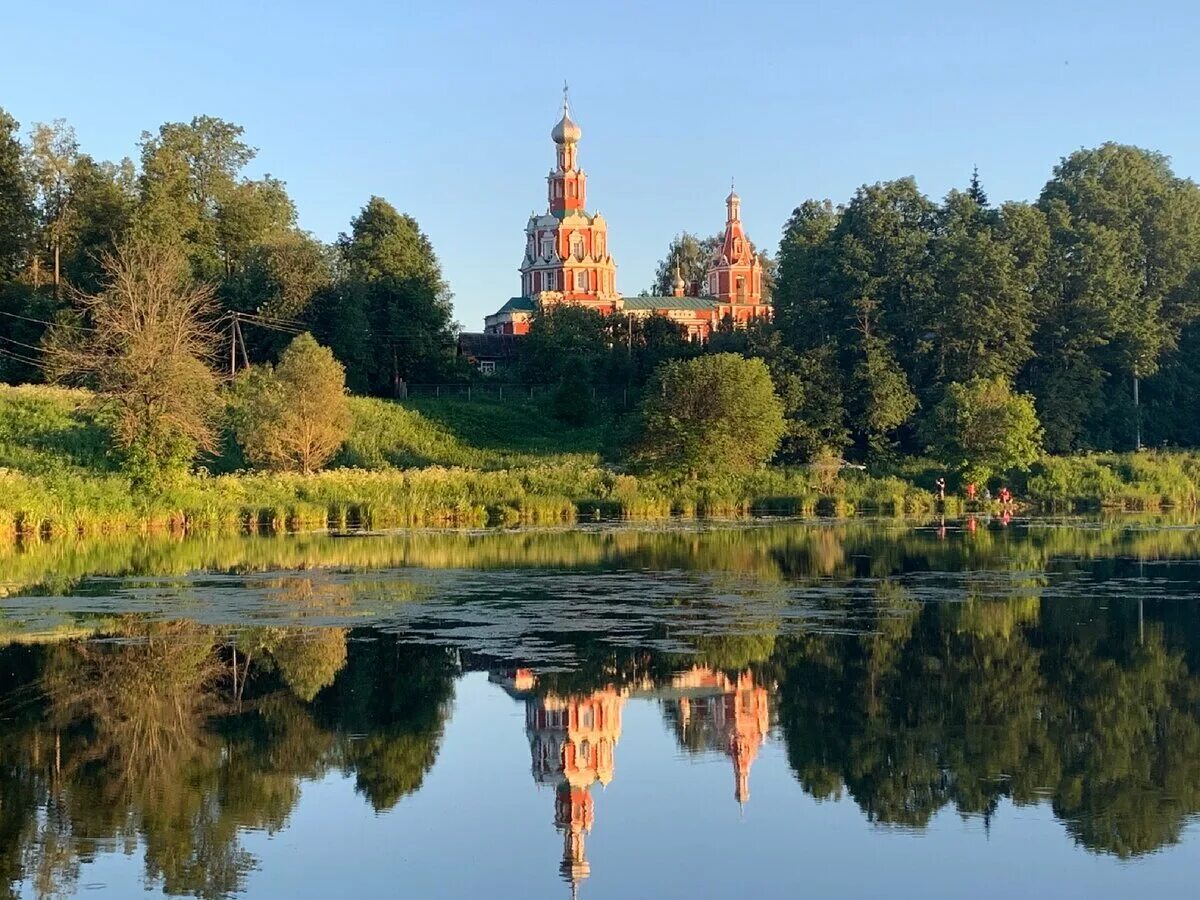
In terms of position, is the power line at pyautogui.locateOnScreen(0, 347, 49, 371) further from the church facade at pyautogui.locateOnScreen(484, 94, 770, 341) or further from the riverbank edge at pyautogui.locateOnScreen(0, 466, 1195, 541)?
the church facade at pyautogui.locateOnScreen(484, 94, 770, 341)

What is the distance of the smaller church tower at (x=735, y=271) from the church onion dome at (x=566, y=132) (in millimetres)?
17522

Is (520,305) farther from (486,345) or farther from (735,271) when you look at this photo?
(486,345)

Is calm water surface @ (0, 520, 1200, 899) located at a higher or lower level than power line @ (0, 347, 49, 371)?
lower

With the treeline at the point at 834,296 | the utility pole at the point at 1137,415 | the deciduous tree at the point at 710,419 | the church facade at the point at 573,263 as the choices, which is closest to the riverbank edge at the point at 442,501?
the deciduous tree at the point at 710,419

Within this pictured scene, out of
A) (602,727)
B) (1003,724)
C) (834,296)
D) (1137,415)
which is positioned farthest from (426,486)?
(1137,415)

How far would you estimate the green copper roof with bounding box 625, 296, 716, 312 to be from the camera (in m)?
130

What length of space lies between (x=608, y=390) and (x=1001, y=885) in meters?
70.6

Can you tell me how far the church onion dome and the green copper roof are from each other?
1378 cm

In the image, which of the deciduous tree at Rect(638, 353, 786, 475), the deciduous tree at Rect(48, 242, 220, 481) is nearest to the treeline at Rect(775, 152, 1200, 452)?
the deciduous tree at Rect(638, 353, 786, 475)

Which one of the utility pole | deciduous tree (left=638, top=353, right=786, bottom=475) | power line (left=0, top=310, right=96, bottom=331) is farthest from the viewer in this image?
the utility pole

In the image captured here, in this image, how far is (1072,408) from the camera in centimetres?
6975

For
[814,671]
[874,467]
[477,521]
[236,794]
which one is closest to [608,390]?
[874,467]

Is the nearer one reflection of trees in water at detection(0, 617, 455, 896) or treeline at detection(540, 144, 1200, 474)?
reflection of trees in water at detection(0, 617, 455, 896)

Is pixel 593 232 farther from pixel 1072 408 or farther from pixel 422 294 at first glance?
pixel 1072 408
